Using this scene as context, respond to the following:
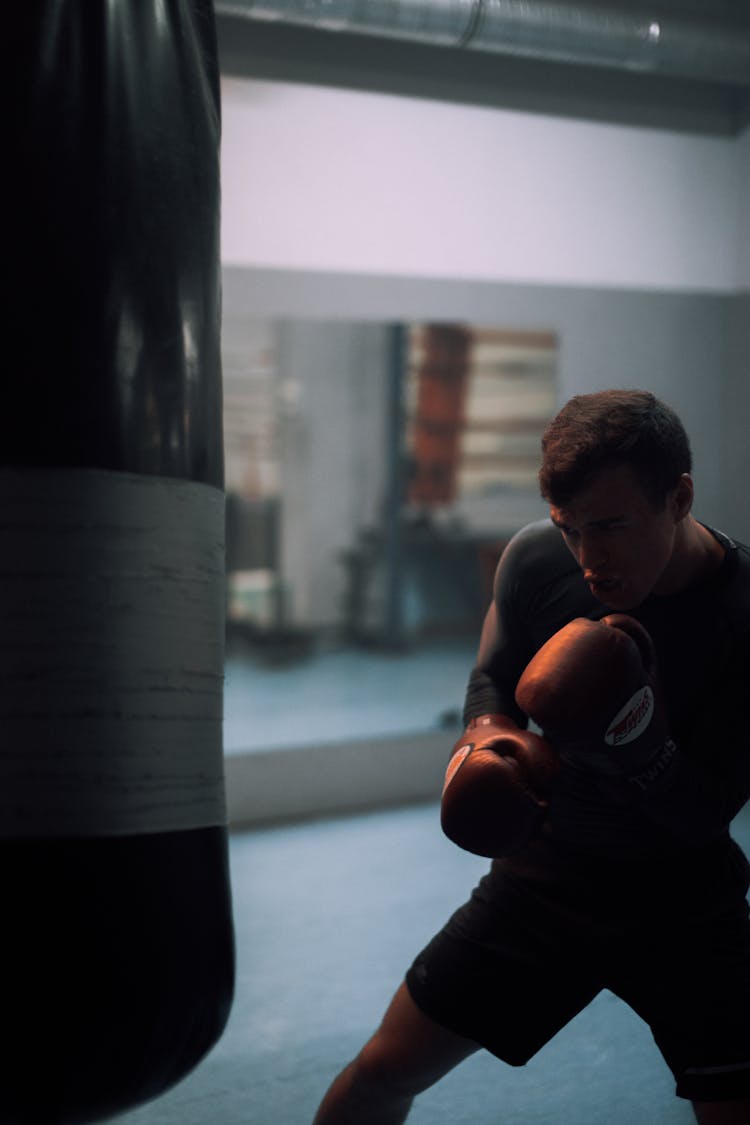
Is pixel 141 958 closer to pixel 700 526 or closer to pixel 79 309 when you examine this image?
pixel 79 309

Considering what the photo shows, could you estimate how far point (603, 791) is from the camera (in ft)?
4.59

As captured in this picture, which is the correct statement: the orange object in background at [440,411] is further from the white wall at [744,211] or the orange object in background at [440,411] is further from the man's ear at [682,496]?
the man's ear at [682,496]

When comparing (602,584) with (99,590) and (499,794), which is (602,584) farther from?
(99,590)

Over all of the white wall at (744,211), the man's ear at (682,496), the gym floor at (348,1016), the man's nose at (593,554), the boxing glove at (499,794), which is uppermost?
the white wall at (744,211)

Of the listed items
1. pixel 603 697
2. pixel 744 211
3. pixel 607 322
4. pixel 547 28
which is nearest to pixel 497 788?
pixel 603 697

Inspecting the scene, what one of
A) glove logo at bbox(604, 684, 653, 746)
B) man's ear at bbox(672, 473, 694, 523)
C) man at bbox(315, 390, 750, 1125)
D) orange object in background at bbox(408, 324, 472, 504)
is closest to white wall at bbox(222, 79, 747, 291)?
man at bbox(315, 390, 750, 1125)

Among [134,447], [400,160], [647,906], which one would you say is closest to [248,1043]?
[647,906]

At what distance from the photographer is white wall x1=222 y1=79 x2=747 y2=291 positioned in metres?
3.39

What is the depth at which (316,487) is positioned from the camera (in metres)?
7.91

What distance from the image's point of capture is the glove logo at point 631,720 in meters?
1.19

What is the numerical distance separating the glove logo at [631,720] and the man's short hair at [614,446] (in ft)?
0.65

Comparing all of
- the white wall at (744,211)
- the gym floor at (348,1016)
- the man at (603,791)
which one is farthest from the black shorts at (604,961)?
A: the white wall at (744,211)

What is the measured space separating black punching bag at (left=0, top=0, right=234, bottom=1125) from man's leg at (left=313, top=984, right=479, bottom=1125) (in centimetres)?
42

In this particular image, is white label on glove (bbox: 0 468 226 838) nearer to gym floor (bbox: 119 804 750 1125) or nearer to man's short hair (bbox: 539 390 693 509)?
man's short hair (bbox: 539 390 693 509)
